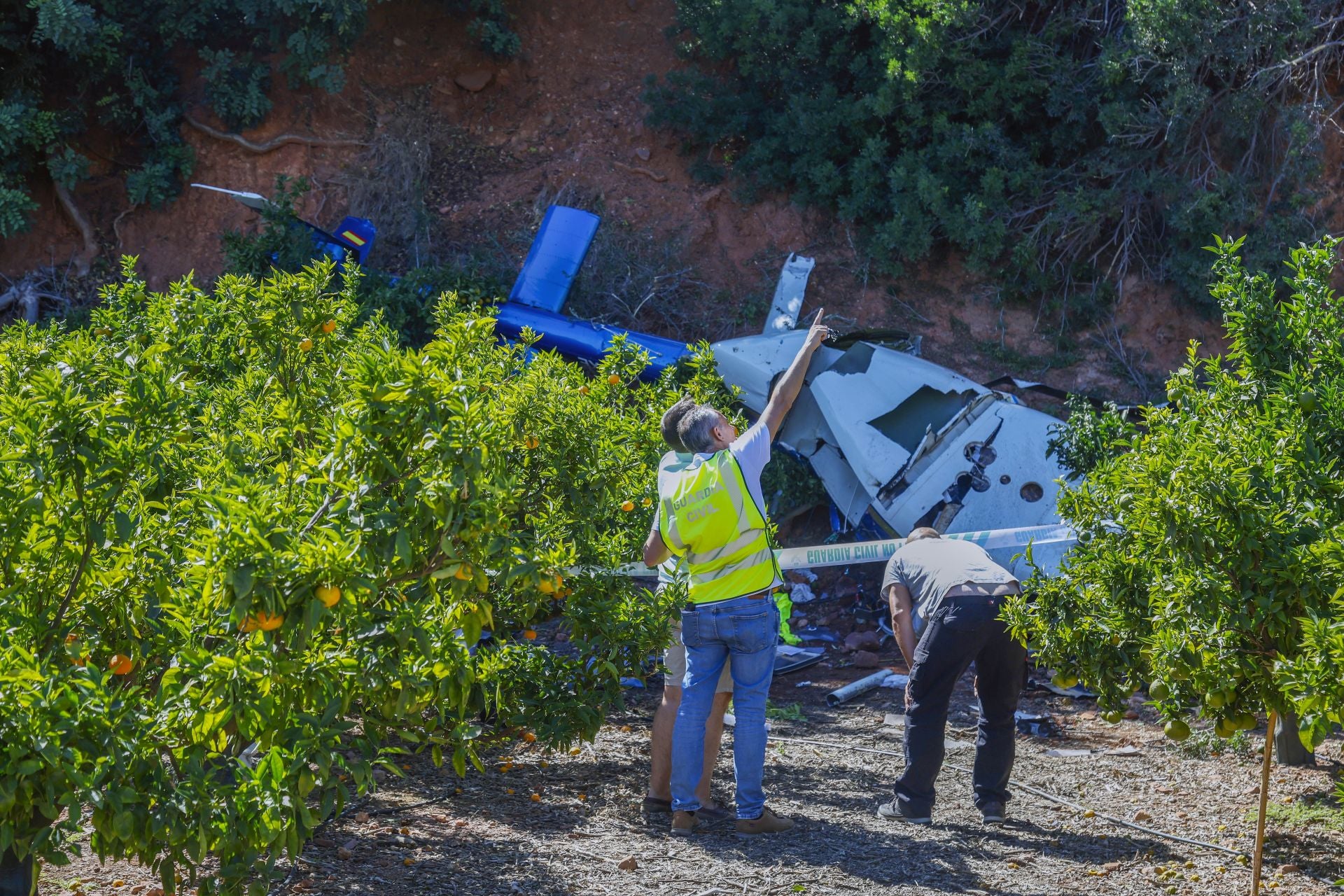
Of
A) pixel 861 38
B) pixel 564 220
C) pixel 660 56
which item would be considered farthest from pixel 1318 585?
pixel 660 56

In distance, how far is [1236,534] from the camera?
3.28m

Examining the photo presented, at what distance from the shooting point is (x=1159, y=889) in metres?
4.25

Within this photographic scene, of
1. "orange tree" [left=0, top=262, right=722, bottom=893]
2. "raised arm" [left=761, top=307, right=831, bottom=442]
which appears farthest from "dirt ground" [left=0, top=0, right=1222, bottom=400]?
"orange tree" [left=0, top=262, right=722, bottom=893]

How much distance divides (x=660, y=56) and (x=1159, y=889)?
40.5 feet

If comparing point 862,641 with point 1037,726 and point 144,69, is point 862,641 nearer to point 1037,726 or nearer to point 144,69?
point 1037,726

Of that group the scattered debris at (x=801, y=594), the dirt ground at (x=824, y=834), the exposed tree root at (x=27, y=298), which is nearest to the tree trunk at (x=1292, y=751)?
the dirt ground at (x=824, y=834)

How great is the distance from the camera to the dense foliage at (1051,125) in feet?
34.7

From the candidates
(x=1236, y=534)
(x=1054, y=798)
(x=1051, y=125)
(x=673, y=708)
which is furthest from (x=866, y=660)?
(x=1051, y=125)

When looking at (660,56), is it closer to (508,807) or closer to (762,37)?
(762,37)

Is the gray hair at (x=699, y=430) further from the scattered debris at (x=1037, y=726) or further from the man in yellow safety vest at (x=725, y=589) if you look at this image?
the scattered debris at (x=1037, y=726)

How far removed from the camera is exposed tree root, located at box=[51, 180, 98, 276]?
1290cm

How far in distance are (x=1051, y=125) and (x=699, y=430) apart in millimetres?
8825

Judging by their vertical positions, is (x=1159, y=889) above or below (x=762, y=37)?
below

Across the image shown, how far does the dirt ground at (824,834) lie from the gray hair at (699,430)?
152 cm
